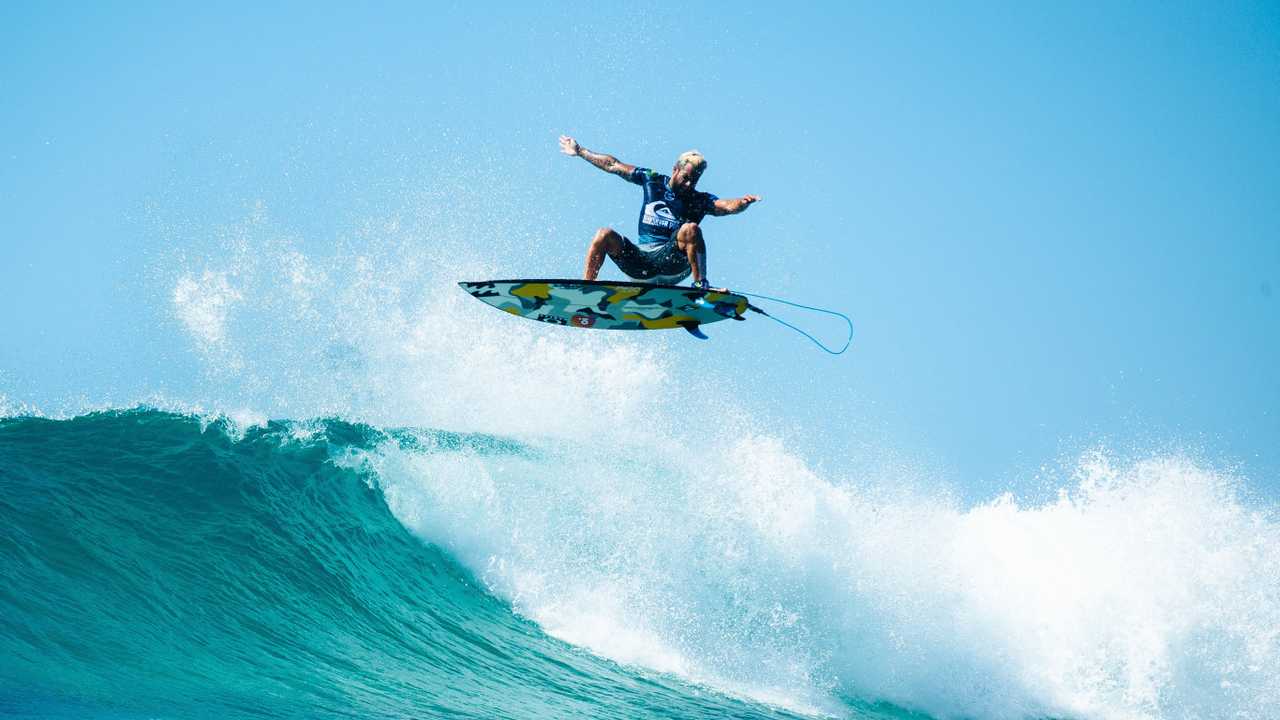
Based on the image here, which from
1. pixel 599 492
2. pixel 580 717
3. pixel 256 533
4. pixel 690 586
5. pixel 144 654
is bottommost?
pixel 144 654

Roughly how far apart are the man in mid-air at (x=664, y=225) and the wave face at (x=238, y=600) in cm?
399

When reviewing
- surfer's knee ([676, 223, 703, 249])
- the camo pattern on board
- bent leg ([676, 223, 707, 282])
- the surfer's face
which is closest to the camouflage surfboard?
the camo pattern on board

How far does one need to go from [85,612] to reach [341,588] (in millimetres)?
2663

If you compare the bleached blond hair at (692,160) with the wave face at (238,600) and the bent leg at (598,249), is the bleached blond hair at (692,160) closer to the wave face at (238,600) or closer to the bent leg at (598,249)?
the bent leg at (598,249)

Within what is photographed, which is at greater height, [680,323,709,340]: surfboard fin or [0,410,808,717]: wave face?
[680,323,709,340]: surfboard fin

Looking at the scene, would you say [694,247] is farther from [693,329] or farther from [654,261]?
[693,329]

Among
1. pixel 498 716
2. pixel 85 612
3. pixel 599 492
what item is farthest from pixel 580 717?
pixel 599 492

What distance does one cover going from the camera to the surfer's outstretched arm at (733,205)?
7305 millimetres

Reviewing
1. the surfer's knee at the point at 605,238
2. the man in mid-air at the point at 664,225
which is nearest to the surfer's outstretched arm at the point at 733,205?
the man in mid-air at the point at 664,225

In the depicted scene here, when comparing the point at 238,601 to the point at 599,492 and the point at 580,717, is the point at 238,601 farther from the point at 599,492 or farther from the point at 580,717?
the point at 599,492

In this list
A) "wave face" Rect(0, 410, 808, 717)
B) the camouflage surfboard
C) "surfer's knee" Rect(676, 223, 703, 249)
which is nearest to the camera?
"wave face" Rect(0, 410, 808, 717)

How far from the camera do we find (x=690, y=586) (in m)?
10.8

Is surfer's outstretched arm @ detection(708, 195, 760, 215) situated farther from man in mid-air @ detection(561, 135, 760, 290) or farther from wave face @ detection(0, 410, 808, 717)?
wave face @ detection(0, 410, 808, 717)

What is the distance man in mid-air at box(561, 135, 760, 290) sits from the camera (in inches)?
290
